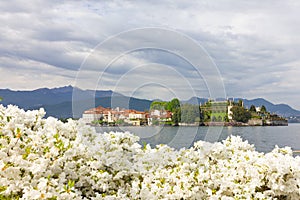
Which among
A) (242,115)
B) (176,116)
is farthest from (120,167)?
(242,115)

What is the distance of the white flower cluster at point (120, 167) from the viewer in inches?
147

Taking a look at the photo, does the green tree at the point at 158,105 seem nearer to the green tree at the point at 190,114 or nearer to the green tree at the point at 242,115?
the green tree at the point at 190,114

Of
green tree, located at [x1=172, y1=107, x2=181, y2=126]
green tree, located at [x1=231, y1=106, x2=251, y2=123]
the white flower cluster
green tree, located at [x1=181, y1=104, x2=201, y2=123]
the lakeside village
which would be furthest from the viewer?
green tree, located at [x1=231, y1=106, x2=251, y2=123]

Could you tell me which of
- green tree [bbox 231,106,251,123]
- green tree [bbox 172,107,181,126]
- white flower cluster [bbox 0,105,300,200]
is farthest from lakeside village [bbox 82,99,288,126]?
green tree [bbox 231,106,251,123]

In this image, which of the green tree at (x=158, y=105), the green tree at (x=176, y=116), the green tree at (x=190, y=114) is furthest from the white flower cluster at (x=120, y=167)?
the green tree at (x=190, y=114)

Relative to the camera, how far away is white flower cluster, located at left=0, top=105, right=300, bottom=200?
3.73 metres

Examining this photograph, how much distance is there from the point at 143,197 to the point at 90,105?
3.76m

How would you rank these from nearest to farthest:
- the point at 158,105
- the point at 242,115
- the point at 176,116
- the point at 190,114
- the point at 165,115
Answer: the point at 158,105 < the point at 165,115 < the point at 176,116 < the point at 190,114 < the point at 242,115

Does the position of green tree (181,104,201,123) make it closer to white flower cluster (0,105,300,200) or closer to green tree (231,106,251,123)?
white flower cluster (0,105,300,200)

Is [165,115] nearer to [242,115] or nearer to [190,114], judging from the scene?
[190,114]

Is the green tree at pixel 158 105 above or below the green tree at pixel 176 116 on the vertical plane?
above

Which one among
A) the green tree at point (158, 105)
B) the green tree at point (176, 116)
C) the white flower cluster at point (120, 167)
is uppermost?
the green tree at point (158, 105)

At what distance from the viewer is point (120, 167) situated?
4.32 metres

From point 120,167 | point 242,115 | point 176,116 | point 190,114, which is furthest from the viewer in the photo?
point 242,115
